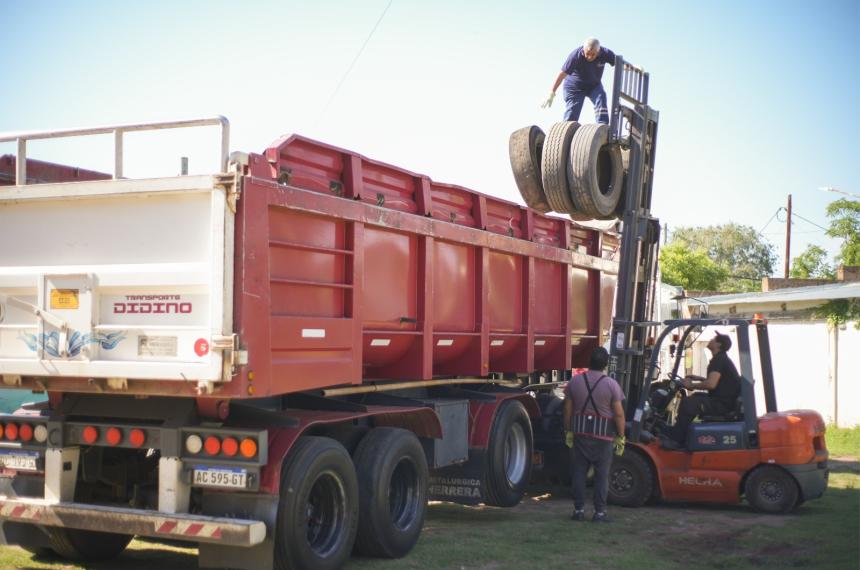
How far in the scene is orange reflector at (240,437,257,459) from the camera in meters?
6.02

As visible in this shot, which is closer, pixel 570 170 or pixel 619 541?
pixel 619 541

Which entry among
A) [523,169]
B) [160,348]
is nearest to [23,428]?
[160,348]

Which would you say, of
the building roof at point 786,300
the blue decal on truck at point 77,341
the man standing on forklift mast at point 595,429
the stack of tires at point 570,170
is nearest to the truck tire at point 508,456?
the man standing on forklift mast at point 595,429

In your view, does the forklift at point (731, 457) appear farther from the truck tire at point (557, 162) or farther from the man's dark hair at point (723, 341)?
the truck tire at point (557, 162)

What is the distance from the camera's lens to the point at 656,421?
1032cm

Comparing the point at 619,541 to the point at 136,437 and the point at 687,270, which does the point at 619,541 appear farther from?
the point at 687,270

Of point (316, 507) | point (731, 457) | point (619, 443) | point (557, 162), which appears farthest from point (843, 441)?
point (316, 507)

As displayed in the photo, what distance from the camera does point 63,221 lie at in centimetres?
645

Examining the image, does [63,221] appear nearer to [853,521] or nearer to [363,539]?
[363,539]

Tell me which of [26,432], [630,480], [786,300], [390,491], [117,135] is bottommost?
[630,480]

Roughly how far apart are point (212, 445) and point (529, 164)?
5.77m

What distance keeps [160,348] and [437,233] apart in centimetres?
313

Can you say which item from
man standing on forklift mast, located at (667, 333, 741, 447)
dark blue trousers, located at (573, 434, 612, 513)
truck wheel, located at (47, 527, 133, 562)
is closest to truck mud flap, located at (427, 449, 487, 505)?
dark blue trousers, located at (573, 434, 612, 513)

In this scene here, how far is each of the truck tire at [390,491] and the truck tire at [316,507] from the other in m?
0.27
